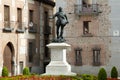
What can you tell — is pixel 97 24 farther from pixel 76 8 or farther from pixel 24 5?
pixel 24 5

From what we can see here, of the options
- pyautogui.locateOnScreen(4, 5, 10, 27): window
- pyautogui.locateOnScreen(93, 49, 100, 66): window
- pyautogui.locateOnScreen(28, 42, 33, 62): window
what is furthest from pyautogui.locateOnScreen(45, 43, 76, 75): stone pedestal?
pyautogui.locateOnScreen(28, 42, 33, 62): window

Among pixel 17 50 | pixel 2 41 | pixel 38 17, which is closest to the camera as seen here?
pixel 2 41

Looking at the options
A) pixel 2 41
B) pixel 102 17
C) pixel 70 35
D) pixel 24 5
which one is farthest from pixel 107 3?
pixel 2 41

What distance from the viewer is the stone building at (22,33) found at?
39094mm

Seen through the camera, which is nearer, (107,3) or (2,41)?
(2,41)

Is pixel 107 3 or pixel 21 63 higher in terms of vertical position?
pixel 107 3

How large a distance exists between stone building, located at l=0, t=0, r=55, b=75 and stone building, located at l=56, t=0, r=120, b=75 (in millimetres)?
3663

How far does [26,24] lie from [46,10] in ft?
20.6

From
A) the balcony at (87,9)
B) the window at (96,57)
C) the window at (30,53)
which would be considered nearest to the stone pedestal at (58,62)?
the window at (96,57)

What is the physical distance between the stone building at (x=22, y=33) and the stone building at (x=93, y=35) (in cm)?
366

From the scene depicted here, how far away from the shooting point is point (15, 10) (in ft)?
135

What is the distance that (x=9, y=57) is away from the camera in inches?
1580

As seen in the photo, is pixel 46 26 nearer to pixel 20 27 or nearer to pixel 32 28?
pixel 32 28

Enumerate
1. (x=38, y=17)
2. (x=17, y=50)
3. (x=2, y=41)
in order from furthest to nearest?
(x=38, y=17) → (x=17, y=50) → (x=2, y=41)
